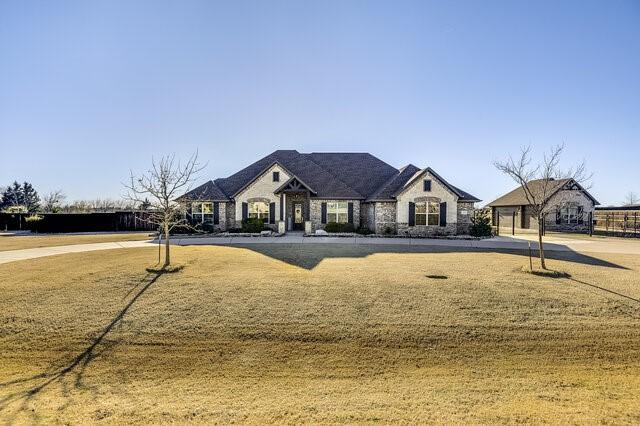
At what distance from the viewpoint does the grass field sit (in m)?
5.71

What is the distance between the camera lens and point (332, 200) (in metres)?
28.7

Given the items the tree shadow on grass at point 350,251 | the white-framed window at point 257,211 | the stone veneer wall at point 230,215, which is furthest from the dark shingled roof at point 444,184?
the stone veneer wall at point 230,215

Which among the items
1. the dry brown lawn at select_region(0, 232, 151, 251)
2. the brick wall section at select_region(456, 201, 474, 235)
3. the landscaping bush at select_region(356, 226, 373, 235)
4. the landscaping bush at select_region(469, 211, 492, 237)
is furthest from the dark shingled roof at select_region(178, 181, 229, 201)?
the landscaping bush at select_region(469, 211, 492, 237)

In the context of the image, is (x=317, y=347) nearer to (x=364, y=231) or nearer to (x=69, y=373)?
(x=69, y=373)

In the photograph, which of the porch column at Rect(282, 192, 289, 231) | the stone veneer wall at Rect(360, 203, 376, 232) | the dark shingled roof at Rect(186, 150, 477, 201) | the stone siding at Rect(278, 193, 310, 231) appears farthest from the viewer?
the stone siding at Rect(278, 193, 310, 231)

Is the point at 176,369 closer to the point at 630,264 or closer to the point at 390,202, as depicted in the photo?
the point at 630,264

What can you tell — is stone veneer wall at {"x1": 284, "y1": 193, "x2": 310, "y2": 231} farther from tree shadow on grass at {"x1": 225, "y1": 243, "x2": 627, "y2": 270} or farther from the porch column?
tree shadow on grass at {"x1": 225, "y1": 243, "x2": 627, "y2": 270}

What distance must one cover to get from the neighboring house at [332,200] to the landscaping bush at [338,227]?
0.82 m

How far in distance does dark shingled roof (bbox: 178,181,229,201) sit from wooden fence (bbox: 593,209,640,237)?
3343cm

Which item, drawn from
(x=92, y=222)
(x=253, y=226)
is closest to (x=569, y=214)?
(x=253, y=226)

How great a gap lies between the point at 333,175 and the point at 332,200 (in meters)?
3.57

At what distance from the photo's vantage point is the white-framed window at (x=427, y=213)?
88.2 feet

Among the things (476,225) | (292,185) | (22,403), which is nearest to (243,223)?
(292,185)

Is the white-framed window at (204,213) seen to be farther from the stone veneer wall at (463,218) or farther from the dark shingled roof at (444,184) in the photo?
the stone veneer wall at (463,218)
